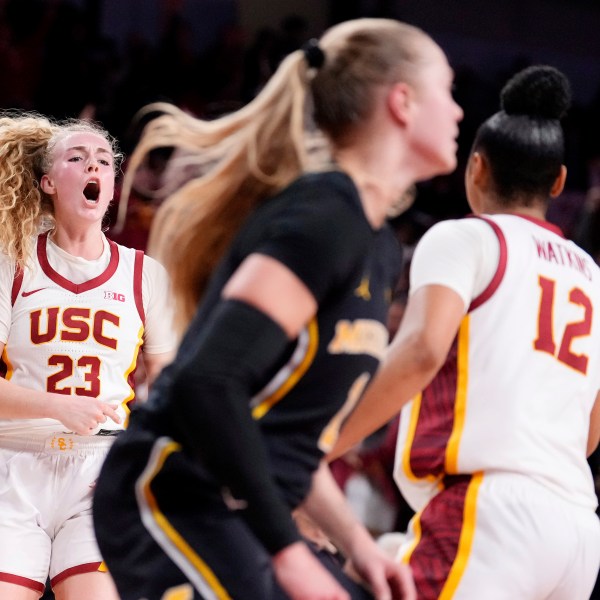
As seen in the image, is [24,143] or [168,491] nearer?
[168,491]

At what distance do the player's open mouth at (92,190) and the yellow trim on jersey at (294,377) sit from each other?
1.97 metres

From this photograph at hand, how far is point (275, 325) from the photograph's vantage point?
168 centimetres

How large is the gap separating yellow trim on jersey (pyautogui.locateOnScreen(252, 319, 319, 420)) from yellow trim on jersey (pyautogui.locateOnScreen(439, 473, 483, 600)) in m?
0.94

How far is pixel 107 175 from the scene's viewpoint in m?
3.60

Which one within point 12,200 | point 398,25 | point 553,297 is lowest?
point 12,200

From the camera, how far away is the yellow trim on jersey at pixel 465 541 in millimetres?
2529

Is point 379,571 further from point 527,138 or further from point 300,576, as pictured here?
point 527,138

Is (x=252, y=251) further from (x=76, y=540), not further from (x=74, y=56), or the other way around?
(x=74, y=56)

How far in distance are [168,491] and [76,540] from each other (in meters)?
1.51

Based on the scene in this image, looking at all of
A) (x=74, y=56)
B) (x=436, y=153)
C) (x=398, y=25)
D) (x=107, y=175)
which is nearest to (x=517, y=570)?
(x=436, y=153)

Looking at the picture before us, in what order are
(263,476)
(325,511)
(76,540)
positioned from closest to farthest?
(263,476) → (325,511) → (76,540)

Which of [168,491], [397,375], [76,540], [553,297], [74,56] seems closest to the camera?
[168,491]

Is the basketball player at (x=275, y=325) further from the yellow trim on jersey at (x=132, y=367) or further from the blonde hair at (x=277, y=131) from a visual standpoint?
the yellow trim on jersey at (x=132, y=367)

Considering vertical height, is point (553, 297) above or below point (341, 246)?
below
